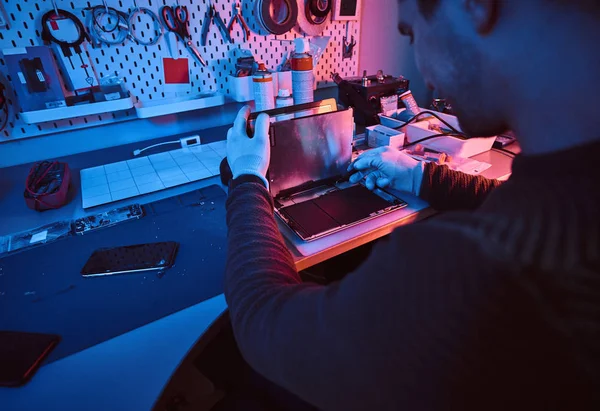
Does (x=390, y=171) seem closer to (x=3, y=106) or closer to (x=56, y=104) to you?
(x=56, y=104)

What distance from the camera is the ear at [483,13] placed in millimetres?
337

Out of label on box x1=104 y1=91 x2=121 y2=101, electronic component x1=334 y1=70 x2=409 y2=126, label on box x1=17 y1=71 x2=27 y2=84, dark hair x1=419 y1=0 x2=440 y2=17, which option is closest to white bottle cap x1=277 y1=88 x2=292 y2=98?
electronic component x1=334 y1=70 x2=409 y2=126

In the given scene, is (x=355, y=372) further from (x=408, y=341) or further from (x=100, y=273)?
(x=100, y=273)

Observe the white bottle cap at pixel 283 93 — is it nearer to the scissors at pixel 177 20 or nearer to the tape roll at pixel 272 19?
the tape roll at pixel 272 19

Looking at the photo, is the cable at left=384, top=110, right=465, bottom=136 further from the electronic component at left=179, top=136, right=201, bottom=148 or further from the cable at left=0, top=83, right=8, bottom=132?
the cable at left=0, top=83, right=8, bottom=132

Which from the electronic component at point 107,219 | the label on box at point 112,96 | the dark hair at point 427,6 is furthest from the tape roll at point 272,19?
the dark hair at point 427,6

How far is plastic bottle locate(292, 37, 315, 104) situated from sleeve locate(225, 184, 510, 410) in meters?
0.97

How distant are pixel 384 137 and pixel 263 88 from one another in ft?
1.41

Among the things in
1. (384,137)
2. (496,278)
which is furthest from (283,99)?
(496,278)

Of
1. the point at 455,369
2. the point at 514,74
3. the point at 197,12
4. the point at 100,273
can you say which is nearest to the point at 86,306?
the point at 100,273

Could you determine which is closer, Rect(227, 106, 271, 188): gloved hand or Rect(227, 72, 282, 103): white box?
Rect(227, 106, 271, 188): gloved hand

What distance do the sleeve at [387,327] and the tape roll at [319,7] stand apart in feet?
3.95

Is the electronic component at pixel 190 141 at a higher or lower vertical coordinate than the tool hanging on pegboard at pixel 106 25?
lower

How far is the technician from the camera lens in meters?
0.28
